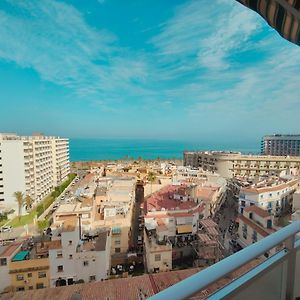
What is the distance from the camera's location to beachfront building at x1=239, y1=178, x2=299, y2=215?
32.6 ft

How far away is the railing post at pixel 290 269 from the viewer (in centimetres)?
76

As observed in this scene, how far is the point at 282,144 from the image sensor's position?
32.5 m

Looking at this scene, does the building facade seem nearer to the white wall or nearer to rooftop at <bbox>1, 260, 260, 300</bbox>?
the white wall

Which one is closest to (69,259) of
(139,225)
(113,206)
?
(113,206)

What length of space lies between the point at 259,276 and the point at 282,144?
35.6 m

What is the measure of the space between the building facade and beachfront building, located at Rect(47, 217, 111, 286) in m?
31.3

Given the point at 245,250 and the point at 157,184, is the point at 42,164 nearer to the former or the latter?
the point at 157,184

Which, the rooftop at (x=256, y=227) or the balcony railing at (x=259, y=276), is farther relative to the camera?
the rooftop at (x=256, y=227)

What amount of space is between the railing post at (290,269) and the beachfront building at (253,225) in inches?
266

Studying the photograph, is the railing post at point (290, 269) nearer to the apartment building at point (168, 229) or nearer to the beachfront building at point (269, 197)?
the apartment building at point (168, 229)

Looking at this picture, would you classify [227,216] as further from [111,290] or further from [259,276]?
[259,276]

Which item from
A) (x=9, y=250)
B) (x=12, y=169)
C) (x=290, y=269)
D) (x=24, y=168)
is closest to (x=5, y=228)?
(x=12, y=169)

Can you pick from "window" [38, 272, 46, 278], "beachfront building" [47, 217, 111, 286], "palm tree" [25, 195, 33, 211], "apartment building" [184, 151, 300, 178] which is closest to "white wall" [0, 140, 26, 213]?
"palm tree" [25, 195, 33, 211]

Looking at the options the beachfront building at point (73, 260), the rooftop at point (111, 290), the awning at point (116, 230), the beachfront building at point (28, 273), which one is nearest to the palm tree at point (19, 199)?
the awning at point (116, 230)
